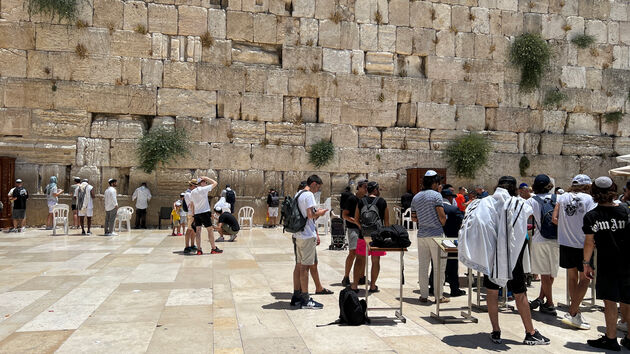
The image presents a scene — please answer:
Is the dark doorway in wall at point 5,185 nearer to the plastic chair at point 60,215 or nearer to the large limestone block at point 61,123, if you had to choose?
the large limestone block at point 61,123

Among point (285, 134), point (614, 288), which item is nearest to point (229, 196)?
point (285, 134)

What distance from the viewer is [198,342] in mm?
4055

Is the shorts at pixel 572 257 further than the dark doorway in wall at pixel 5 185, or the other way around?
the dark doorway in wall at pixel 5 185

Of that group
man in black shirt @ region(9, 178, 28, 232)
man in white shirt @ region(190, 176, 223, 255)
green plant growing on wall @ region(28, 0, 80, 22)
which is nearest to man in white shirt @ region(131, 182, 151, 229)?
man in black shirt @ region(9, 178, 28, 232)

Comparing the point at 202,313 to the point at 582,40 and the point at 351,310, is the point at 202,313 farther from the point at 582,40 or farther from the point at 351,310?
the point at 582,40

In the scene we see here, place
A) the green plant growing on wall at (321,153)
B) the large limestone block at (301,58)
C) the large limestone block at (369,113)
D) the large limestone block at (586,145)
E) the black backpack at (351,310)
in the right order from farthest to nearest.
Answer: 1. the large limestone block at (586,145)
2. the large limestone block at (369,113)
3. the large limestone block at (301,58)
4. the green plant growing on wall at (321,153)
5. the black backpack at (351,310)

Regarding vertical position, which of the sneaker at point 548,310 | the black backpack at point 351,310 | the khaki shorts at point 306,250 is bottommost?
the sneaker at point 548,310

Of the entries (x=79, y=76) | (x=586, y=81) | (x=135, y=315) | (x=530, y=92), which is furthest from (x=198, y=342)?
(x=586, y=81)

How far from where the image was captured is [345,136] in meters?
14.7

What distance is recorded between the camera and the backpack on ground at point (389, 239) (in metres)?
4.84

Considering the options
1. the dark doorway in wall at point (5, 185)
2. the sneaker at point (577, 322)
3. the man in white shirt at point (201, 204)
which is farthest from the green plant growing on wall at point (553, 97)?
the dark doorway in wall at point (5, 185)

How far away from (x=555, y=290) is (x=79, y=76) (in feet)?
42.3

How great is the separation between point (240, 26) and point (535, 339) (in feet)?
40.7

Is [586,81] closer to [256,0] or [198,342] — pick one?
[256,0]
